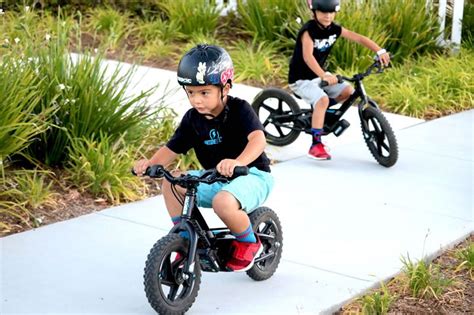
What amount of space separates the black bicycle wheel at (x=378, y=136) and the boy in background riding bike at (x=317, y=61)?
0.29 metres

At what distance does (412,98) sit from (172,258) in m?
5.11

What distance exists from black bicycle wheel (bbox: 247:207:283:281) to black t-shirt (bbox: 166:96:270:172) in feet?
1.28

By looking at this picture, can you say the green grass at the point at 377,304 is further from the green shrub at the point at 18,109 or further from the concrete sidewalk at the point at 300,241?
the green shrub at the point at 18,109

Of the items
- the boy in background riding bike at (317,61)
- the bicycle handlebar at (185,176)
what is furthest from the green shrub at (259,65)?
the bicycle handlebar at (185,176)

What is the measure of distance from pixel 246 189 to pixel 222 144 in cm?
27

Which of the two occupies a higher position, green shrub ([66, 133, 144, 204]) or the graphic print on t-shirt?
the graphic print on t-shirt

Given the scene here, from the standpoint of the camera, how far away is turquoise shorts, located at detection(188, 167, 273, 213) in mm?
4941

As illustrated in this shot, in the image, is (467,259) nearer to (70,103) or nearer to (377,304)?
(377,304)

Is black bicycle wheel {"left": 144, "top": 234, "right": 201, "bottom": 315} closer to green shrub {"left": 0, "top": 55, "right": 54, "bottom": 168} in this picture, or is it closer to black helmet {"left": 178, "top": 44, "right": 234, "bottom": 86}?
black helmet {"left": 178, "top": 44, "right": 234, "bottom": 86}

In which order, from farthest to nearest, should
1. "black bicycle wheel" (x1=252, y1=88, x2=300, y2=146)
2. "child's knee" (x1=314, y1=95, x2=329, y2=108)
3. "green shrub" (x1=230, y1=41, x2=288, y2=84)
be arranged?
"green shrub" (x1=230, y1=41, x2=288, y2=84) → "black bicycle wheel" (x1=252, y1=88, x2=300, y2=146) → "child's knee" (x1=314, y1=95, x2=329, y2=108)

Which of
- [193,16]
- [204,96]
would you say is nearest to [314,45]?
[204,96]

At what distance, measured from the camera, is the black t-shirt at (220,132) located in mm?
5020

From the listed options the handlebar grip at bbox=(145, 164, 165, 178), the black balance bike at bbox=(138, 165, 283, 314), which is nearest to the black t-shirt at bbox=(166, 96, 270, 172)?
the black balance bike at bbox=(138, 165, 283, 314)

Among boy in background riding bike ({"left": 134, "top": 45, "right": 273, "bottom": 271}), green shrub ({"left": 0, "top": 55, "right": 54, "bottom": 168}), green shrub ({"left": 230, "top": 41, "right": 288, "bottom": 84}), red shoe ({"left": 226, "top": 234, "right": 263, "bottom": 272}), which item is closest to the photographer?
boy in background riding bike ({"left": 134, "top": 45, "right": 273, "bottom": 271})
